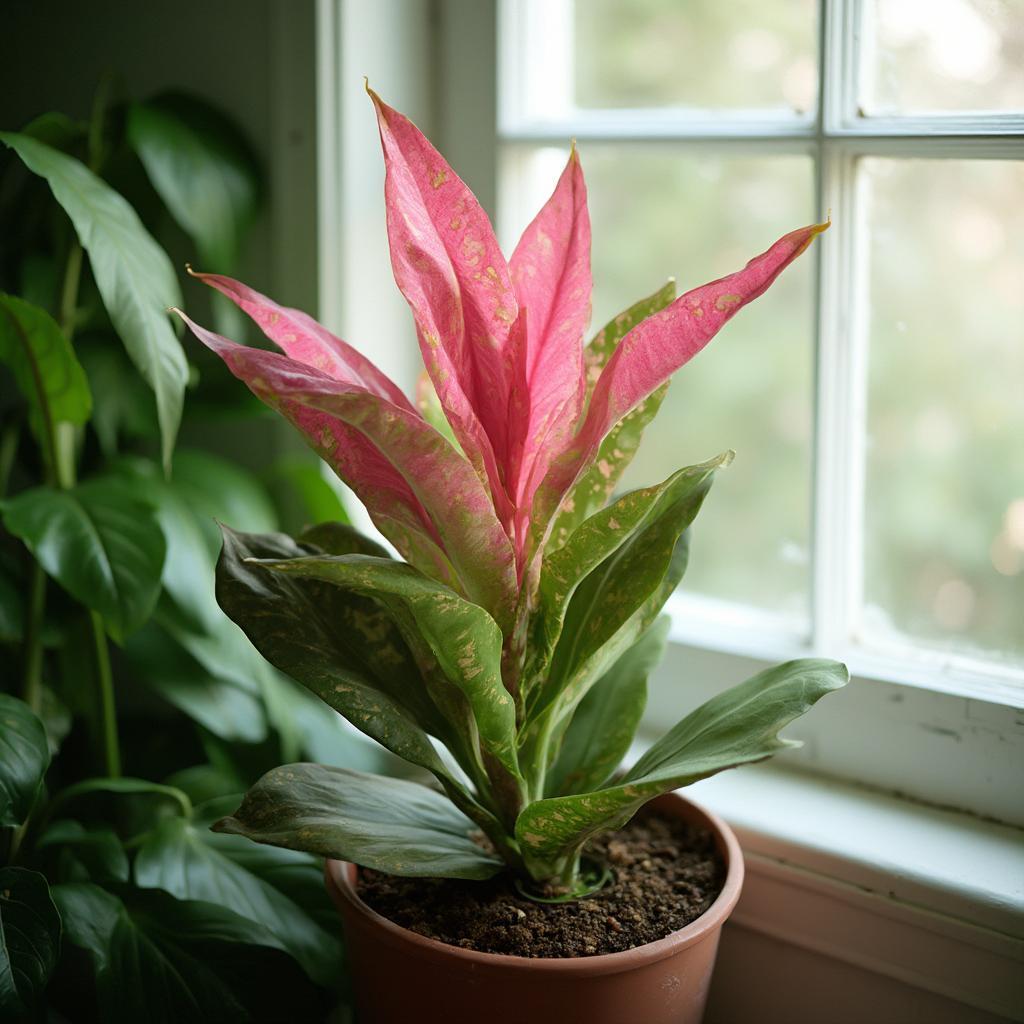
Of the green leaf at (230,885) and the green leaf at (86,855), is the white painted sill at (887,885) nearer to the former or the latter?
the green leaf at (230,885)

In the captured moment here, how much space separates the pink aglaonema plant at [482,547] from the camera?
608mm

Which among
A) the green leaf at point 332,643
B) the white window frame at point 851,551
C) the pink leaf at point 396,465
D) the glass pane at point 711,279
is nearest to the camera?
the pink leaf at point 396,465

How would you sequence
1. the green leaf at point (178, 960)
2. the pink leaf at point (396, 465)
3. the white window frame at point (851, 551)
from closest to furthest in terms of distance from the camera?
the pink leaf at point (396, 465) → the green leaf at point (178, 960) → the white window frame at point (851, 551)

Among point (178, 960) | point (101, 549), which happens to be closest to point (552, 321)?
point (101, 549)

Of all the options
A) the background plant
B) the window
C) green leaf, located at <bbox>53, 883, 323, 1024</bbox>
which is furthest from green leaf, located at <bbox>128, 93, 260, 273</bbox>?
green leaf, located at <bbox>53, 883, 323, 1024</bbox>

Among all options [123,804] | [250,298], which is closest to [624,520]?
[250,298]

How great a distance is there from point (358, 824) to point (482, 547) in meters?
0.19

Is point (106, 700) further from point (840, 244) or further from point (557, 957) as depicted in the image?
point (840, 244)

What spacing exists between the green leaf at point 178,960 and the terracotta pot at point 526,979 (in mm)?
120

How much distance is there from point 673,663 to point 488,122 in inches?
22.5

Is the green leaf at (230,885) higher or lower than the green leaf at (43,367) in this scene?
lower

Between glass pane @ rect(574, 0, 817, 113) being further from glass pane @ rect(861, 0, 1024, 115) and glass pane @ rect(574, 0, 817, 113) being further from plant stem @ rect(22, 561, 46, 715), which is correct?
plant stem @ rect(22, 561, 46, 715)

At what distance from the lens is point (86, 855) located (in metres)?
0.90

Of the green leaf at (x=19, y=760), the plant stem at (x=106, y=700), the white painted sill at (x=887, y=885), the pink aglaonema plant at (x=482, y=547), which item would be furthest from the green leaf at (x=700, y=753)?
the plant stem at (x=106, y=700)
